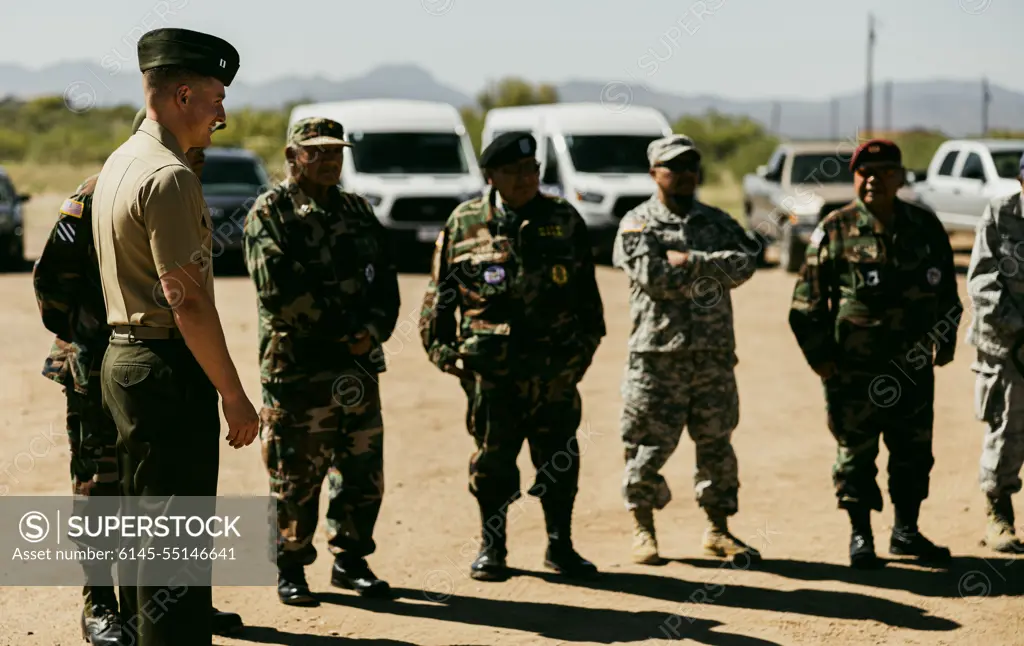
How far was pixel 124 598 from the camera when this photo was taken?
4.29 meters

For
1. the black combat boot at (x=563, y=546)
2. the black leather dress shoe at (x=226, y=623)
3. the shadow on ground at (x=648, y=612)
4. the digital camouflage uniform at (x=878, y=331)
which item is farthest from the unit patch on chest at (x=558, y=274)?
the black leather dress shoe at (x=226, y=623)

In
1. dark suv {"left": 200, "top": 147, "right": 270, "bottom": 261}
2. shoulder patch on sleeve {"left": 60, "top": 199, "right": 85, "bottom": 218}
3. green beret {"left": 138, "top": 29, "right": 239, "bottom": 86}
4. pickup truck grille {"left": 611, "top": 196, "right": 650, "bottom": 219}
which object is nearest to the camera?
green beret {"left": 138, "top": 29, "right": 239, "bottom": 86}

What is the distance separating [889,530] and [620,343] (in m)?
5.97

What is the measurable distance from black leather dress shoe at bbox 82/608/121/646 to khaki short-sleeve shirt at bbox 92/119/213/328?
1645 millimetres

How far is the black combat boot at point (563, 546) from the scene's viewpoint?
20.2 ft

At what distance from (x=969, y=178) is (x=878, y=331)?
14886 millimetres

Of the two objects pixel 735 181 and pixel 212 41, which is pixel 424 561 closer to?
pixel 212 41

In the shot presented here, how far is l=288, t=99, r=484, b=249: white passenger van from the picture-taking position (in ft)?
61.7

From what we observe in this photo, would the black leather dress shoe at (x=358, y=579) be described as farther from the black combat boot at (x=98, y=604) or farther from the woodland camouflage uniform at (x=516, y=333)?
the black combat boot at (x=98, y=604)

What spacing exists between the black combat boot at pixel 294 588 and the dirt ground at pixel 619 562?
0.17 ft

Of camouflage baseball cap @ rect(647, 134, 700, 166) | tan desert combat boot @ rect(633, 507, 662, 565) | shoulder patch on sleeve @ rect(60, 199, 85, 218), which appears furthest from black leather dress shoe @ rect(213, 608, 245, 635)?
camouflage baseball cap @ rect(647, 134, 700, 166)

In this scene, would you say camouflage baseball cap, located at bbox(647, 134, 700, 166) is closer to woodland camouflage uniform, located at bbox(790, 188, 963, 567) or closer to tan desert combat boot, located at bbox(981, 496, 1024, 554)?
woodland camouflage uniform, located at bbox(790, 188, 963, 567)

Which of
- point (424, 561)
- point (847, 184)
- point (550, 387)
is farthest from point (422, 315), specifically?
point (847, 184)

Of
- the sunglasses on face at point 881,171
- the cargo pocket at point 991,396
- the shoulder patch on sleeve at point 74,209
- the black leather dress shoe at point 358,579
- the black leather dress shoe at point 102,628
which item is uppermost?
the sunglasses on face at point 881,171
